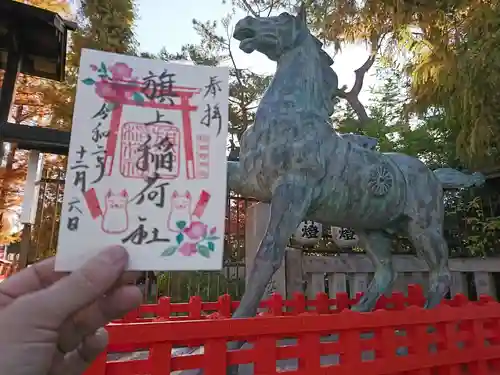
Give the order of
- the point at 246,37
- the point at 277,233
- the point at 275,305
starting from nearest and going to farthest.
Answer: the point at 277,233
the point at 246,37
the point at 275,305

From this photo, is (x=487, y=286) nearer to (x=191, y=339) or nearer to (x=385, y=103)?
(x=191, y=339)

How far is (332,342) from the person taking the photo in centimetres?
130

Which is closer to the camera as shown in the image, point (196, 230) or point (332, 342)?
point (196, 230)

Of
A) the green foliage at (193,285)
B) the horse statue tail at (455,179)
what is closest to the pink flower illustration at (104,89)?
the horse statue tail at (455,179)

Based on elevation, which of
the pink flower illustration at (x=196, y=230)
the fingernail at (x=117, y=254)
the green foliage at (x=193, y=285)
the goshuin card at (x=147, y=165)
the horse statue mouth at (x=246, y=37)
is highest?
the horse statue mouth at (x=246, y=37)

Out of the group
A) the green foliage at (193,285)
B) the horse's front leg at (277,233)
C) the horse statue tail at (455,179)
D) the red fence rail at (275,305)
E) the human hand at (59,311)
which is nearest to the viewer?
the human hand at (59,311)

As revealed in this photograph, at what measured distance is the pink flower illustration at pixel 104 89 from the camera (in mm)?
703

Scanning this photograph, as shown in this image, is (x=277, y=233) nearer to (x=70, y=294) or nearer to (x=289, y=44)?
(x=289, y=44)

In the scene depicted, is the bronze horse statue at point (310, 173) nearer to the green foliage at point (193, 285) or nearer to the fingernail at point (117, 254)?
the fingernail at point (117, 254)

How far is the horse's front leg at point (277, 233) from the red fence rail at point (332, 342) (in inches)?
7.4

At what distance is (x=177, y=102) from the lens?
0.74m

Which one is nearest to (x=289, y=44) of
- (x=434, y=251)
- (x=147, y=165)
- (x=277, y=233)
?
(x=277, y=233)

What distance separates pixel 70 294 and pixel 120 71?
0.41 meters

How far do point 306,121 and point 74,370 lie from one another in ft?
4.33
